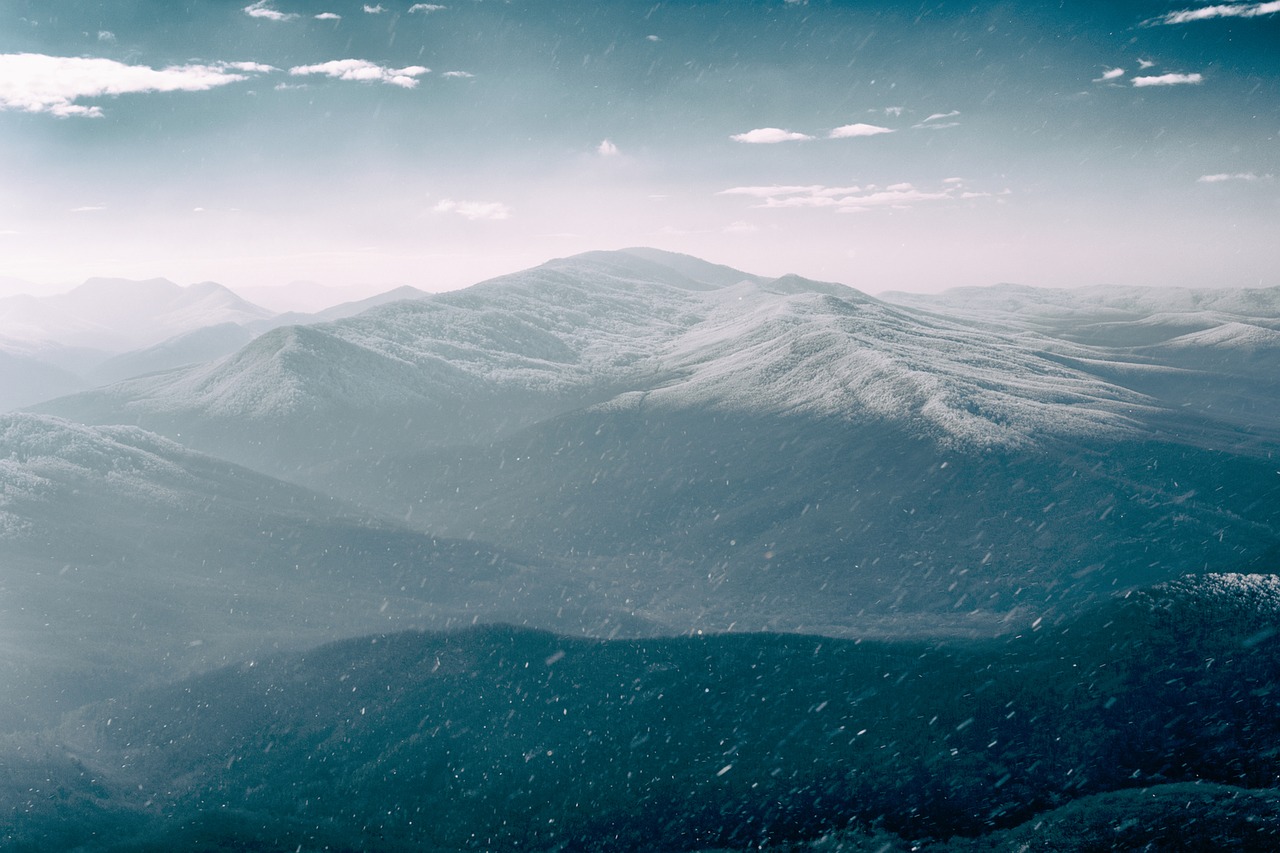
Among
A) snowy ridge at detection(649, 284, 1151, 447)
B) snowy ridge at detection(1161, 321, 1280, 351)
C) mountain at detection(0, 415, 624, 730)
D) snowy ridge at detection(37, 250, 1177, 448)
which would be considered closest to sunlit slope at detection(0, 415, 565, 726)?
mountain at detection(0, 415, 624, 730)

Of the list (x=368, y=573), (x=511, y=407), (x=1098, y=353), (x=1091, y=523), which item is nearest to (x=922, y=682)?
(x=1091, y=523)

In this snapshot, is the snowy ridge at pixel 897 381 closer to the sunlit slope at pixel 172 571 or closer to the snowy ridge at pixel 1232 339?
the sunlit slope at pixel 172 571

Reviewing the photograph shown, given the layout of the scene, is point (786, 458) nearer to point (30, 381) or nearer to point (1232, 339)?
point (1232, 339)

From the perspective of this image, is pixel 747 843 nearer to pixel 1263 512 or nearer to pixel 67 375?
pixel 1263 512

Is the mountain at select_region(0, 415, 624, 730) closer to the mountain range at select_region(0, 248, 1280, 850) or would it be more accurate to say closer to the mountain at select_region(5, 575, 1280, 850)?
the mountain range at select_region(0, 248, 1280, 850)

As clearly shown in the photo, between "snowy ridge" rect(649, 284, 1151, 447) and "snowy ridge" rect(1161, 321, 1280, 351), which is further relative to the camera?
"snowy ridge" rect(1161, 321, 1280, 351)
